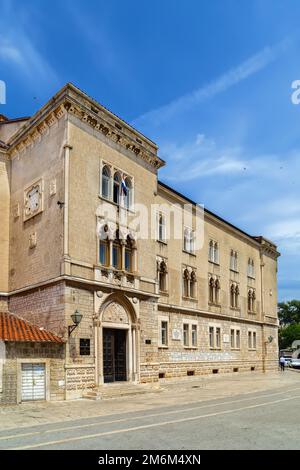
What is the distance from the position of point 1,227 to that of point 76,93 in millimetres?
7950

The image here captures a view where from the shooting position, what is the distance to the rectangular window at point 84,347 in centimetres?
2161

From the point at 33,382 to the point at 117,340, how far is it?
560 centimetres

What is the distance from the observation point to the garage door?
64.0ft

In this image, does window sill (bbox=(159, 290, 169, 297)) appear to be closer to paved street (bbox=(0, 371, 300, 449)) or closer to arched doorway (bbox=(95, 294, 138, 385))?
arched doorway (bbox=(95, 294, 138, 385))

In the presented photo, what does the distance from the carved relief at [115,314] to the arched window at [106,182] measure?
17.6 feet

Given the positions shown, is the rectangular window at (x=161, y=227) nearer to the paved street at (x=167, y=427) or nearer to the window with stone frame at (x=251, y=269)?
the paved street at (x=167, y=427)

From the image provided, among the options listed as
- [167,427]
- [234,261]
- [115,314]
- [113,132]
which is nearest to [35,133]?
[113,132]

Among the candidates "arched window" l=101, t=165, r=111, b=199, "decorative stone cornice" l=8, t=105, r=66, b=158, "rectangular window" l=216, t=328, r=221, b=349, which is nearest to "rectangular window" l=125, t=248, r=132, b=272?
"arched window" l=101, t=165, r=111, b=199

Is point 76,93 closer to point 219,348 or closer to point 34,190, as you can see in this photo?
point 34,190

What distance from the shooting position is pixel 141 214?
88.8 feet

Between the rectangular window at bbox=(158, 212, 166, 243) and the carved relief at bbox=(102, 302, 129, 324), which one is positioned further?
the rectangular window at bbox=(158, 212, 166, 243)

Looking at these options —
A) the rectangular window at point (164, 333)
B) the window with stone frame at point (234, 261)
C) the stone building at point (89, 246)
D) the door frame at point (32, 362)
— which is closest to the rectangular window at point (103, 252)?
the stone building at point (89, 246)

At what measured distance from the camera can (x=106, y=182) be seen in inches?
990

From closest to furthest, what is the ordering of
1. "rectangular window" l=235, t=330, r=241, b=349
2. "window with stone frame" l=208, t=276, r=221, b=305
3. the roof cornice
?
1. the roof cornice
2. "window with stone frame" l=208, t=276, r=221, b=305
3. "rectangular window" l=235, t=330, r=241, b=349
